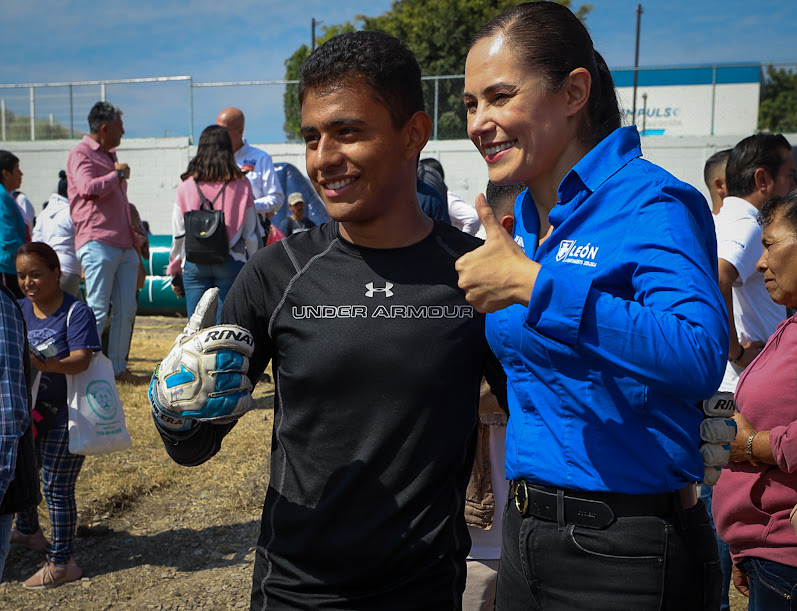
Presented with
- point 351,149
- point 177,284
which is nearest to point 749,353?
point 351,149

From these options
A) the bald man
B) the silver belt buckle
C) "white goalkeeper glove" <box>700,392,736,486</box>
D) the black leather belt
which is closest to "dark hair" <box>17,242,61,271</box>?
the bald man

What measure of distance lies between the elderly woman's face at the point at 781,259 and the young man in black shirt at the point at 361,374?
3.85ft

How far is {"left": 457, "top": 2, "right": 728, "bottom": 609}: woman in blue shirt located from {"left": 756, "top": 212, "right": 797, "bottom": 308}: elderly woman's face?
1058mm

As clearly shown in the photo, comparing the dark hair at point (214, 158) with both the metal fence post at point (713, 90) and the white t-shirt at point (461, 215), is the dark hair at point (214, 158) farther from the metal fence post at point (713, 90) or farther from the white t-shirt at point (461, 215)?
the metal fence post at point (713, 90)

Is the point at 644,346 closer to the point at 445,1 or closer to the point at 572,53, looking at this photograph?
the point at 572,53

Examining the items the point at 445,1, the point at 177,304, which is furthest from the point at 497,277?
the point at 445,1

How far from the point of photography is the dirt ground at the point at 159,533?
3863 millimetres

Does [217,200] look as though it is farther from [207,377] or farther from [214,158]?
[207,377]

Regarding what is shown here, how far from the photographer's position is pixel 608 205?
1496 mm

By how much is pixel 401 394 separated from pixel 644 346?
0.67 metres

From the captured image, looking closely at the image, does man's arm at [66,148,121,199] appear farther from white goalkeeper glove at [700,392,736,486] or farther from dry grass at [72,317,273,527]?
white goalkeeper glove at [700,392,736,486]

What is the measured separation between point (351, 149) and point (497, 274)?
2.05 feet

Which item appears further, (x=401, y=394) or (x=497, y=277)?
→ (x=401, y=394)

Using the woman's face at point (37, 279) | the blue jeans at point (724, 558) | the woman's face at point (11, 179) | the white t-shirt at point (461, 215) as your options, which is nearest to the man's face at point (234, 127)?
the woman's face at point (11, 179)
